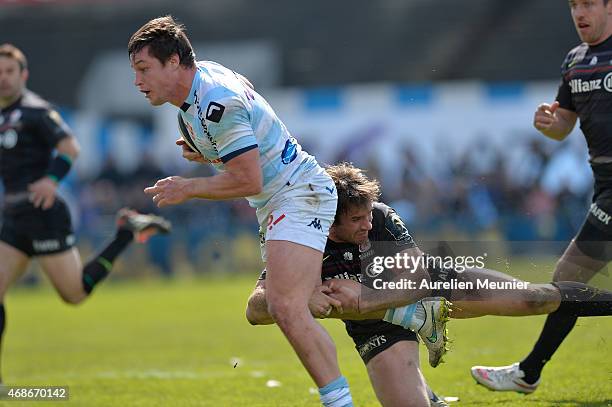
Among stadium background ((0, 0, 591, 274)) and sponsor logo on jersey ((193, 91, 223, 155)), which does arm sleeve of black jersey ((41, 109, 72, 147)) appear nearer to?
sponsor logo on jersey ((193, 91, 223, 155))

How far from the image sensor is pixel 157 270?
761 inches

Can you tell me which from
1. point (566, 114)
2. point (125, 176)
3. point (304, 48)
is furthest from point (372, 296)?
point (304, 48)

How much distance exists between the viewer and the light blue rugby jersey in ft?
17.7

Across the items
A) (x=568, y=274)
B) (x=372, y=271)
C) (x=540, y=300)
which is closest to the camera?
(x=540, y=300)

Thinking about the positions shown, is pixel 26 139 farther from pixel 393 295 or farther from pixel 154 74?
pixel 393 295

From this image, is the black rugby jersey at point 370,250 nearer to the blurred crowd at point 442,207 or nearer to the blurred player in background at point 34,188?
the blurred player in background at point 34,188

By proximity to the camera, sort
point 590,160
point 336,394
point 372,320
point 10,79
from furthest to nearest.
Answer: point 10,79
point 590,160
point 372,320
point 336,394

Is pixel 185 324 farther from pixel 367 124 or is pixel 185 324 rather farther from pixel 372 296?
pixel 367 124

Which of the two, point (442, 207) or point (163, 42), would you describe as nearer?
point (163, 42)

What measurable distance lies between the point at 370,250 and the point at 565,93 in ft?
6.55

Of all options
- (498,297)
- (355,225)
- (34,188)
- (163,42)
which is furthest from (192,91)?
(34,188)

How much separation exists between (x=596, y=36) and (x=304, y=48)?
21.6 metres

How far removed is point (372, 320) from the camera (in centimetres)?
627

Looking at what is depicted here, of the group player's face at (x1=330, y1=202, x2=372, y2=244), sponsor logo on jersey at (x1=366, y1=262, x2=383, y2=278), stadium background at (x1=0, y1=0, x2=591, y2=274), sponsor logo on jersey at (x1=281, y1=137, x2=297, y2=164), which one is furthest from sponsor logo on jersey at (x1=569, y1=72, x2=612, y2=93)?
stadium background at (x1=0, y1=0, x2=591, y2=274)
